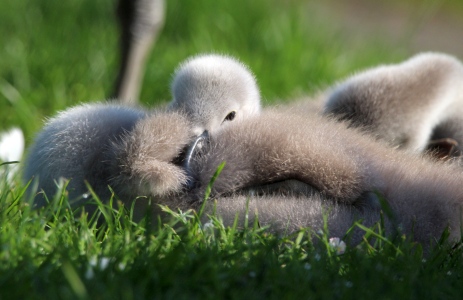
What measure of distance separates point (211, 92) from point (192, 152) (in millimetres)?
228

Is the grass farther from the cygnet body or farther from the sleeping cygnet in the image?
the cygnet body

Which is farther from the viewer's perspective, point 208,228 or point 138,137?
point 138,137

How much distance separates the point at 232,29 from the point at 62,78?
1614mm

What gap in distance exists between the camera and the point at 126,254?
1910 millimetres

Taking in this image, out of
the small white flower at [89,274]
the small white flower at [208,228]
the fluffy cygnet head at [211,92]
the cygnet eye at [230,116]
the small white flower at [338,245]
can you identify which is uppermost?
the fluffy cygnet head at [211,92]

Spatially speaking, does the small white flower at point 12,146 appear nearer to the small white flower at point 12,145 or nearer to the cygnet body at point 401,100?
the small white flower at point 12,145

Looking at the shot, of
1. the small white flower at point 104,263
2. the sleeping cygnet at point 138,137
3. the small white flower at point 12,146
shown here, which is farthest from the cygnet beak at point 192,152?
the small white flower at point 12,146

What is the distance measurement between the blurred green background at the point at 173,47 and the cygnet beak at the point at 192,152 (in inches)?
74.4

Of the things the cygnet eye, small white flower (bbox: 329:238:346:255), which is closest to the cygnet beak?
the cygnet eye

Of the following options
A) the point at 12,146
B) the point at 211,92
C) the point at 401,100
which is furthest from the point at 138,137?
the point at 12,146

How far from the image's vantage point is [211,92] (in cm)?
256

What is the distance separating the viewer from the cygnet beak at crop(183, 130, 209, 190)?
2.43m

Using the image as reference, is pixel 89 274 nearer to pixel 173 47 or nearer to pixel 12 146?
pixel 12 146

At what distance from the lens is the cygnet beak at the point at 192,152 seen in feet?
7.98
